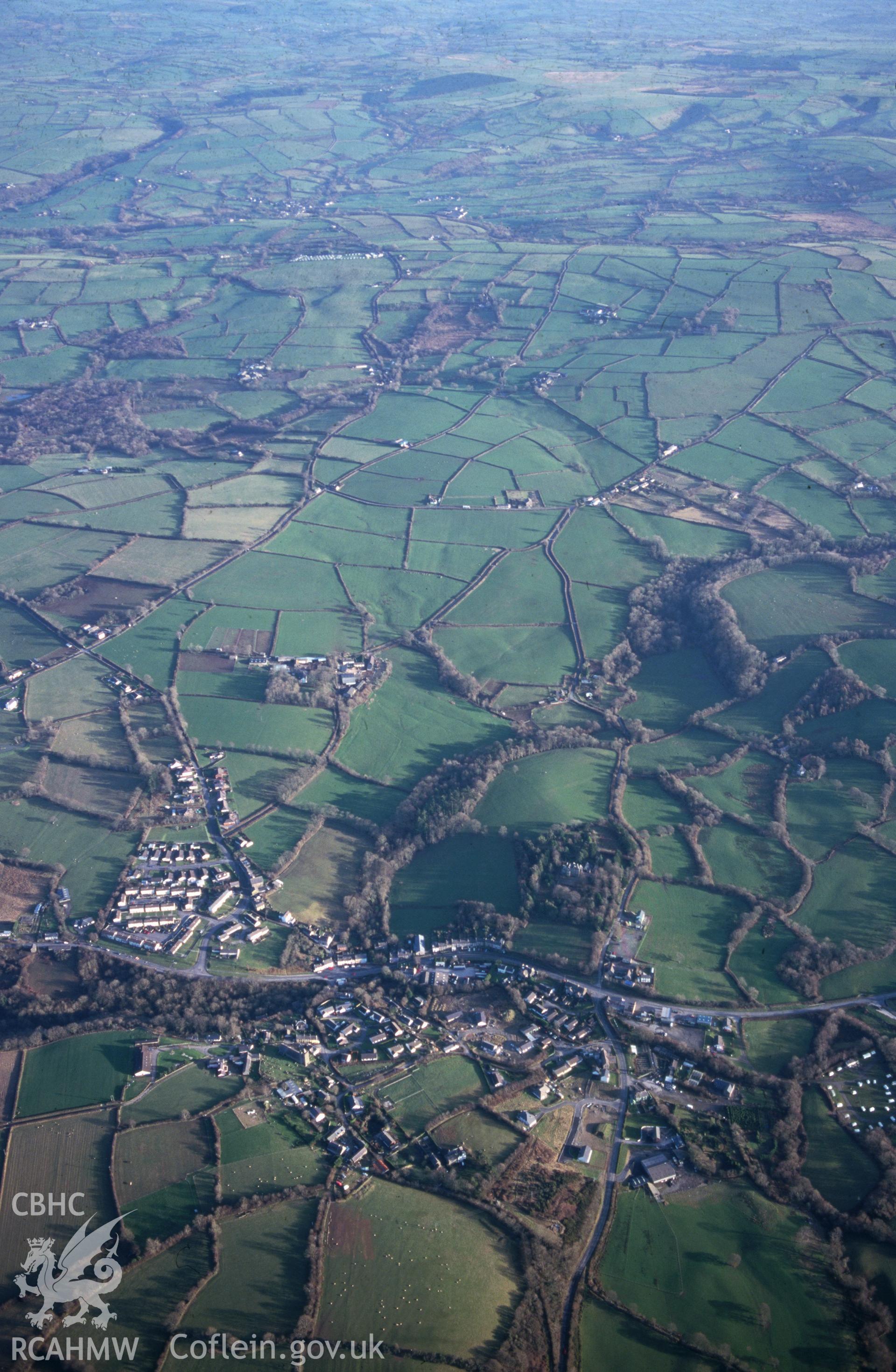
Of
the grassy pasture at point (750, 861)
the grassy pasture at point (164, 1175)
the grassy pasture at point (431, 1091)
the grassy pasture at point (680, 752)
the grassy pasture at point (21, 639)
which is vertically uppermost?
the grassy pasture at point (21, 639)

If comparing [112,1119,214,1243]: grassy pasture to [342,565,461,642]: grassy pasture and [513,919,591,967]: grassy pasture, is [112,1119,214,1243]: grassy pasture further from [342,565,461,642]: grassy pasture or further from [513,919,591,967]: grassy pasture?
[342,565,461,642]: grassy pasture

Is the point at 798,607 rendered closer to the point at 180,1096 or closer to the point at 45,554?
the point at 180,1096

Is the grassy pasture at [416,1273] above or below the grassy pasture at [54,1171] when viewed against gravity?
above

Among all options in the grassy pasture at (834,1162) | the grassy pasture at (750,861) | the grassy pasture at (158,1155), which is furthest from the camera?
the grassy pasture at (750,861)

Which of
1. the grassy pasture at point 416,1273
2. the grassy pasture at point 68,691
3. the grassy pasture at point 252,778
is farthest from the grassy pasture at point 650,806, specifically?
the grassy pasture at point 68,691

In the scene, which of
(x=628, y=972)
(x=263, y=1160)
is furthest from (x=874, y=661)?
(x=263, y=1160)

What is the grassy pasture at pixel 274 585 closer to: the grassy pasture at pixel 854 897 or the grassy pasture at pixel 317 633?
the grassy pasture at pixel 317 633
